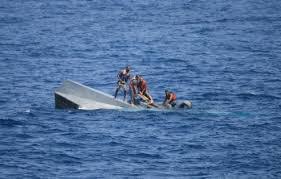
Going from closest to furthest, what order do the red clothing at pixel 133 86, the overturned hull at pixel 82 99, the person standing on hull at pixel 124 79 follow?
the overturned hull at pixel 82 99 < the red clothing at pixel 133 86 < the person standing on hull at pixel 124 79

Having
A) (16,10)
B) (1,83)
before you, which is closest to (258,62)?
(1,83)

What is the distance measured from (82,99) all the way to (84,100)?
5.1 inches

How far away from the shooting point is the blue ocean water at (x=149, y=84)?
4584cm

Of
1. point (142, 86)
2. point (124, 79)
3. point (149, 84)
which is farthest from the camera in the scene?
point (149, 84)

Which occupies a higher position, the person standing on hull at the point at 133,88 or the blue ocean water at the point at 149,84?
the person standing on hull at the point at 133,88

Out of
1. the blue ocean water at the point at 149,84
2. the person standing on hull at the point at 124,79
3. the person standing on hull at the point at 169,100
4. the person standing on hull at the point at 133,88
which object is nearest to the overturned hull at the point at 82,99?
the blue ocean water at the point at 149,84

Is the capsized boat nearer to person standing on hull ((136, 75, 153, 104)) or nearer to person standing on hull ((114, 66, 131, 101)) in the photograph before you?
person standing on hull ((136, 75, 153, 104))

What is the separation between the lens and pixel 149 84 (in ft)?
217

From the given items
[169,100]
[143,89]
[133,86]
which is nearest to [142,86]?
[143,89]

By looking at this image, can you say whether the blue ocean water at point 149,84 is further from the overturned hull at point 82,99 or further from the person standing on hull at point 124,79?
the person standing on hull at point 124,79

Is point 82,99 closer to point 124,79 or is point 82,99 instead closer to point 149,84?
point 124,79

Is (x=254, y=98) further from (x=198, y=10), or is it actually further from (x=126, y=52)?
(x=198, y=10)

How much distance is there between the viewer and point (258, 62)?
245ft

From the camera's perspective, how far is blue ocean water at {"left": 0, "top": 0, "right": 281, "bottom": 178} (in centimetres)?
4584
